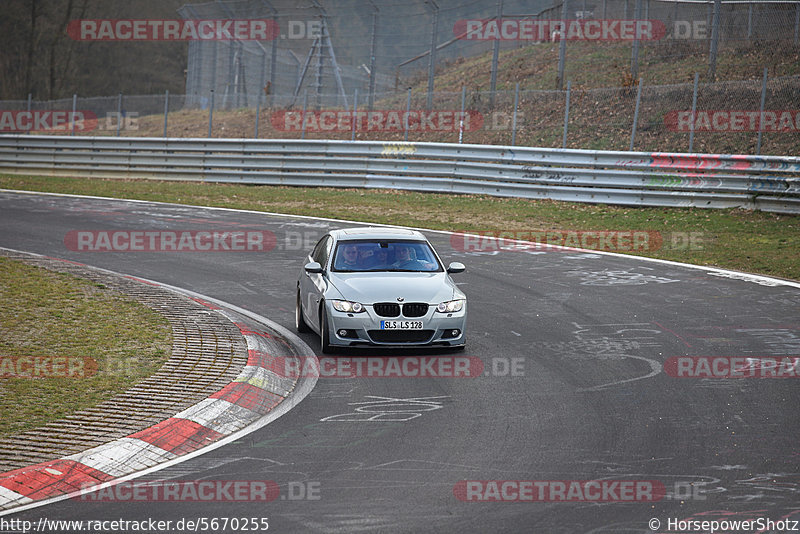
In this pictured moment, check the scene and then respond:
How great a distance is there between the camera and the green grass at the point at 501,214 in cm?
1822

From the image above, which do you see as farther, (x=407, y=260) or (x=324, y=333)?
(x=407, y=260)

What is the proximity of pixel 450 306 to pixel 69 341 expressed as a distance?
4299mm

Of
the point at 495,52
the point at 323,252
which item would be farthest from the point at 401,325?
the point at 495,52

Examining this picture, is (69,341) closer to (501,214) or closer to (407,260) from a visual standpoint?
(407,260)

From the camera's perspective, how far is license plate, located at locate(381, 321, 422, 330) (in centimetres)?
→ 1034

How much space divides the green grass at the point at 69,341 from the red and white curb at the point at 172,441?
886 millimetres

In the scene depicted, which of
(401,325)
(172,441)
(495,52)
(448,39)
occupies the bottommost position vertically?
(172,441)

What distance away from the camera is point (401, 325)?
10367mm

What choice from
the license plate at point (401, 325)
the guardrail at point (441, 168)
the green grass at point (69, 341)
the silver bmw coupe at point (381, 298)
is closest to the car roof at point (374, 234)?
the silver bmw coupe at point (381, 298)

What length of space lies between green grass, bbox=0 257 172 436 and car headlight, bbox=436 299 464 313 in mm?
3091

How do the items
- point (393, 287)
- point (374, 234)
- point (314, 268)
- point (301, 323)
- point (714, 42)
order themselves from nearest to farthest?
point (393, 287) < point (314, 268) < point (301, 323) < point (374, 234) < point (714, 42)

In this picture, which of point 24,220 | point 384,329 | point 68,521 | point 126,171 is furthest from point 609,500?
point 126,171

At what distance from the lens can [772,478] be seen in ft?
21.5

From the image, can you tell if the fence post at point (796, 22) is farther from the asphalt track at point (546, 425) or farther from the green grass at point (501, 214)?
the asphalt track at point (546, 425)
